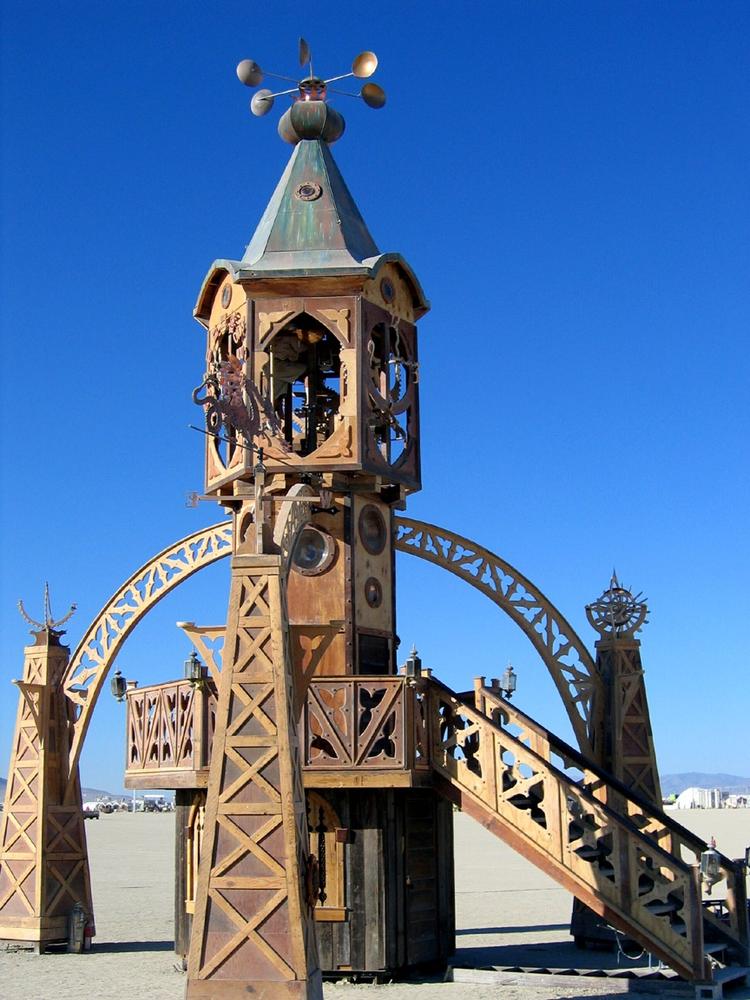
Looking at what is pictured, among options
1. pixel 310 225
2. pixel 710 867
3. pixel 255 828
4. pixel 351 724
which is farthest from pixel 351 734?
pixel 310 225

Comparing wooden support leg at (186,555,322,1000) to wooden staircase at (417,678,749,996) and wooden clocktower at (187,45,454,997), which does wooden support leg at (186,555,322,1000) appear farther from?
wooden staircase at (417,678,749,996)

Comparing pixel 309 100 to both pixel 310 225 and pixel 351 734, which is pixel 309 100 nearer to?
pixel 310 225

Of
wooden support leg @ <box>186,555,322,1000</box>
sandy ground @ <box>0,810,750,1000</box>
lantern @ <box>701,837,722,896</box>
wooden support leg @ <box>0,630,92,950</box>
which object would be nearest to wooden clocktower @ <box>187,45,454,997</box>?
wooden support leg @ <box>186,555,322,1000</box>

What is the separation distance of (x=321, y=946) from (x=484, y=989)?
201 cm

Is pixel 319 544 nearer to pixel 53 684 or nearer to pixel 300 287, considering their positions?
pixel 300 287

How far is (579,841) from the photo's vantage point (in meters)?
15.8

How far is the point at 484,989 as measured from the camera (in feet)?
53.1

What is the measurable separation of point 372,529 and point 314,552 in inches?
38.6

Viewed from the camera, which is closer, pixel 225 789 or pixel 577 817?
pixel 225 789

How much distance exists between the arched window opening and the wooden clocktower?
3cm

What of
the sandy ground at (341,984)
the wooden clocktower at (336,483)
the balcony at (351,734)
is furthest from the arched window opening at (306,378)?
the sandy ground at (341,984)

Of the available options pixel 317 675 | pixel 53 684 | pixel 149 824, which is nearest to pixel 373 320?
pixel 317 675

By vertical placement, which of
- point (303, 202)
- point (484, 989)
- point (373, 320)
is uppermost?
point (303, 202)

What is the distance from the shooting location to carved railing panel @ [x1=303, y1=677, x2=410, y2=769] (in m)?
16.4
